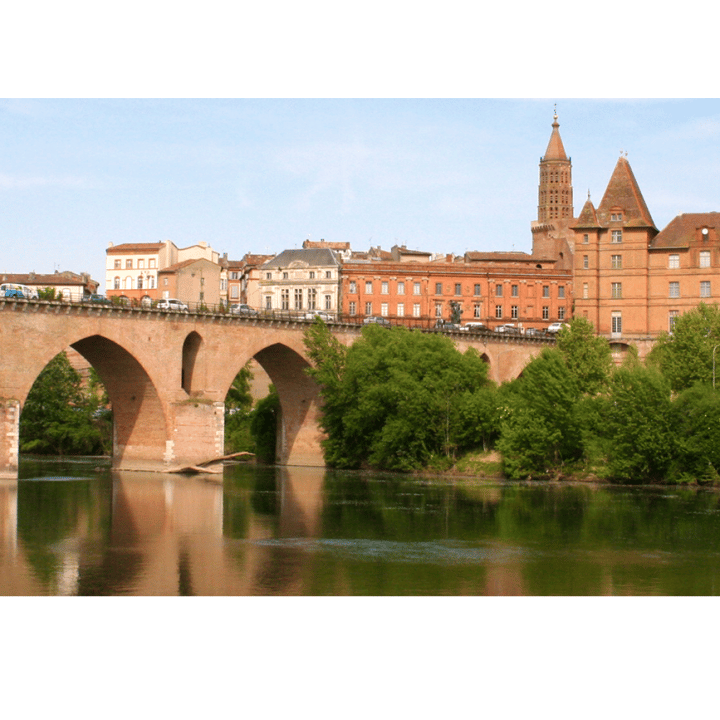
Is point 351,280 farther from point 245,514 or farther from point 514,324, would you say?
point 245,514

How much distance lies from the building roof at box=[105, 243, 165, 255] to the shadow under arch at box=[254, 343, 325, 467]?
161 ft

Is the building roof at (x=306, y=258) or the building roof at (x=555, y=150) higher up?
the building roof at (x=555, y=150)

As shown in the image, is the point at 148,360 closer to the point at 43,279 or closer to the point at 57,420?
the point at 57,420

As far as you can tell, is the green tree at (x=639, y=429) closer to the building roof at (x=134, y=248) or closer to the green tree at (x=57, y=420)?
the green tree at (x=57, y=420)

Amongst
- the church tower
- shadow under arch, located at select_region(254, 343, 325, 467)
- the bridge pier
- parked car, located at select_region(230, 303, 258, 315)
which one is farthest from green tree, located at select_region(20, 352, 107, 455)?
the church tower

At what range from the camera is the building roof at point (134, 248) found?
401 ft

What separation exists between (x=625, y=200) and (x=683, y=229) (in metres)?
4.62

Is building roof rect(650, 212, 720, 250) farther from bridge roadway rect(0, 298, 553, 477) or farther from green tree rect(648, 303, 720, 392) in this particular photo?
bridge roadway rect(0, 298, 553, 477)

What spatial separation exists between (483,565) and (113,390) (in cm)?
3853

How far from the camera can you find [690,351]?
6700cm

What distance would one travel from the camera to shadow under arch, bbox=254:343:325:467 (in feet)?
247

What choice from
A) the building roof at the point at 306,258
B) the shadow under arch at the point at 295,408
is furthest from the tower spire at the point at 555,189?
the shadow under arch at the point at 295,408

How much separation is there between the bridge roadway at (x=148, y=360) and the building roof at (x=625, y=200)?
26476 mm

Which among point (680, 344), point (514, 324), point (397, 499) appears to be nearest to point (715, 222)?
point (680, 344)
